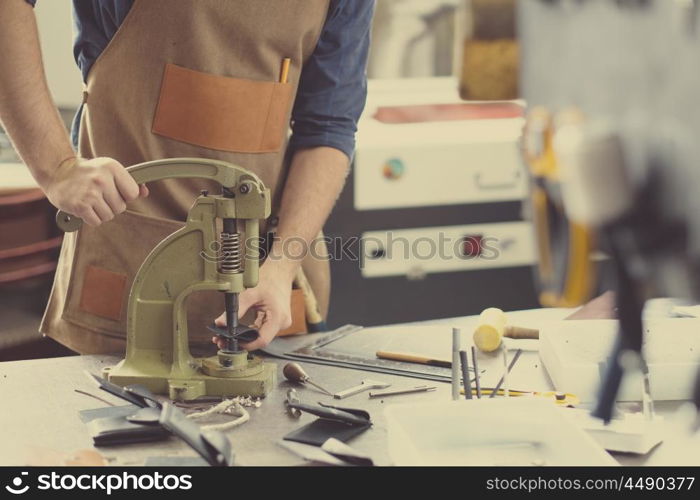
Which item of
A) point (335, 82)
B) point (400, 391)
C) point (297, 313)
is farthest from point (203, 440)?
point (335, 82)

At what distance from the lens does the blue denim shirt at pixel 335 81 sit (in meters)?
1.67

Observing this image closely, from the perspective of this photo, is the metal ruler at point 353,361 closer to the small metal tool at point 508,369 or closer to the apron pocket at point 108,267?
the small metal tool at point 508,369

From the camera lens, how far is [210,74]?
5.08ft

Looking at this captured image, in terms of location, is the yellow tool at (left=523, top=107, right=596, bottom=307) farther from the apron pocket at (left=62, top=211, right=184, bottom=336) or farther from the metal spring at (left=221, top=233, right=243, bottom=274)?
the apron pocket at (left=62, top=211, right=184, bottom=336)

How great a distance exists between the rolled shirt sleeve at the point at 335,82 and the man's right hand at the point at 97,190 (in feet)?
1.45

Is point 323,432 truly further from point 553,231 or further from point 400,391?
point 553,231

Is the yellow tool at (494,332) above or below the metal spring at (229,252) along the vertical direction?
below

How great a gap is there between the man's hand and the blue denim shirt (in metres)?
0.28

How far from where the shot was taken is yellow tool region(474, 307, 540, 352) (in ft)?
5.12

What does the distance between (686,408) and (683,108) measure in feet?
2.61

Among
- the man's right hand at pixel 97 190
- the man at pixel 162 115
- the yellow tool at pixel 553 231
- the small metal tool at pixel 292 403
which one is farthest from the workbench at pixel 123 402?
the yellow tool at pixel 553 231

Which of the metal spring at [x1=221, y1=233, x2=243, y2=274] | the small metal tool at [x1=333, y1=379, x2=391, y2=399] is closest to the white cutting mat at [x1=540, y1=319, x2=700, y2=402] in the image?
the small metal tool at [x1=333, y1=379, x2=391, y2=399]
